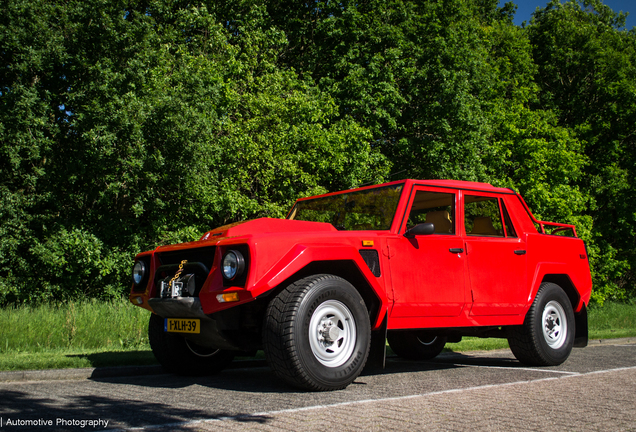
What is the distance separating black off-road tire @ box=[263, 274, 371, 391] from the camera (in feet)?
16.0

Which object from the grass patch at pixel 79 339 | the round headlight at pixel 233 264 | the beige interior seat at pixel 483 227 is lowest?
the grass patch at pixel 79 339

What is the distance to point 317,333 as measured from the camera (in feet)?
16.9

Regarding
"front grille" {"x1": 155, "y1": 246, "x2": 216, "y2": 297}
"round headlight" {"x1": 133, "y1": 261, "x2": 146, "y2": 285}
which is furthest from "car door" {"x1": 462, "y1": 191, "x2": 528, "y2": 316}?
"round headlight" {"x1": 133, "y1": 261, "x2": 146, "y2": 285}

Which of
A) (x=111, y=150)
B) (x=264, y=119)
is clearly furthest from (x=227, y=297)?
(x=264, y=119)

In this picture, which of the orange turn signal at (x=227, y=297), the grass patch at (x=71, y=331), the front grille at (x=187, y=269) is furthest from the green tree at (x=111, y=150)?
the orange turn signal at (x=227, y=297)

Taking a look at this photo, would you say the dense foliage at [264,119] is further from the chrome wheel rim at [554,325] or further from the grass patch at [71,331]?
the chrome wheel rim at [554,325]

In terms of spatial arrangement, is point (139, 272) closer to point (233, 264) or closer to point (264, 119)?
point (233, 264)

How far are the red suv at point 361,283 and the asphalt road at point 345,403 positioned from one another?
42 centimetres

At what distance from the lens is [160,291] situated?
5781 mm

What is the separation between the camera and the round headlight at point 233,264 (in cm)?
490

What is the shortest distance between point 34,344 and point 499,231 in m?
7.23

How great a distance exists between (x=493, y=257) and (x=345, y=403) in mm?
3038

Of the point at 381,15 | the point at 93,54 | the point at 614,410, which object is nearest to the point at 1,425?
the point at 614,410

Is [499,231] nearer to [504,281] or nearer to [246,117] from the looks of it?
[504,281]
